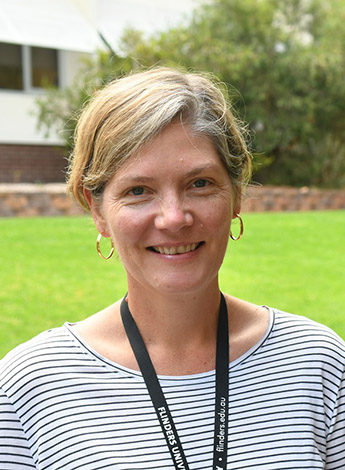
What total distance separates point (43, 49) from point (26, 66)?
62cm

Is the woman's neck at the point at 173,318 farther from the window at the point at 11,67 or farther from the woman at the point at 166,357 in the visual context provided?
the window at the point at 11,67

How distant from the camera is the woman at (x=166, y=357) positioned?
1329mm

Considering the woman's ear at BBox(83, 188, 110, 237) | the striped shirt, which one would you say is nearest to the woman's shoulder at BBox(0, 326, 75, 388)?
the striped shirt

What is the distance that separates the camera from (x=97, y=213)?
1501 millimetres

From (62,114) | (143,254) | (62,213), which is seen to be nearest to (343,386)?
(143,254)

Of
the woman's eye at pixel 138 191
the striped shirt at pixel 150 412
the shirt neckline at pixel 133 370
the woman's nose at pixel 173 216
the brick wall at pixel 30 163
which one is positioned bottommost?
the striped shirt at pixel 150 412

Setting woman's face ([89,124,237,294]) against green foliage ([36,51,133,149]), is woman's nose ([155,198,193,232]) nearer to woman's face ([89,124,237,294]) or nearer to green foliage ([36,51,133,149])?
woman's face ([89,124,237,294])

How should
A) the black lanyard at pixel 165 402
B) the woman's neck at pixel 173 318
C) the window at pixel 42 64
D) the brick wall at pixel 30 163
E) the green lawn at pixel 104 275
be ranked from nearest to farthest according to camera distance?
the black lanyard at pixel 165 402 → the woman's neck at pixel 173 318 → the green lawn at pixel 104 275 → the brick wall at pixel 30 163 → the window at pixel 42 64

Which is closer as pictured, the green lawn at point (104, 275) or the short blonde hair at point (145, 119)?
the short blonde hair at point (145, 119)

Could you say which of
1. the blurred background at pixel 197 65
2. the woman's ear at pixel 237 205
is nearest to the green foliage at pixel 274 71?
the blurred background at pixel 197 65

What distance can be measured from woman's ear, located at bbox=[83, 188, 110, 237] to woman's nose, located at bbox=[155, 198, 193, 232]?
197 millimetres

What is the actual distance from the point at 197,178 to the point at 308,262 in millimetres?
4395

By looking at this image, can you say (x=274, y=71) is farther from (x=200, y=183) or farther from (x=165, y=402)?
(x=165, y=402)

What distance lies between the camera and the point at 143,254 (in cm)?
138
